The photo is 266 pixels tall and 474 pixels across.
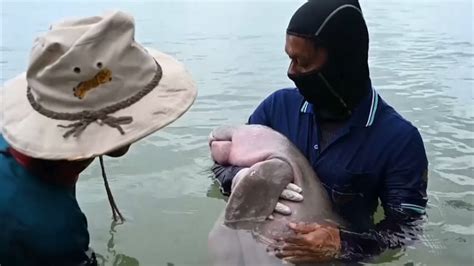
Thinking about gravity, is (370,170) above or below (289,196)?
above

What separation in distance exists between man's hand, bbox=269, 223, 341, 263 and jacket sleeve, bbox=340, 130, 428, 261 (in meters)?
0.11

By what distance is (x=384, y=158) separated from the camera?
3.29 metres

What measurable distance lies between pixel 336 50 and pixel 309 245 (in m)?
1.00

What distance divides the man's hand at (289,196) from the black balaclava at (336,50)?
1.62 ft

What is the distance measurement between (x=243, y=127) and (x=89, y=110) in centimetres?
179

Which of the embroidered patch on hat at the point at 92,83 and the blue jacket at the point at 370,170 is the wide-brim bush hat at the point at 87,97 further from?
the blue jacket at the point at 370,170

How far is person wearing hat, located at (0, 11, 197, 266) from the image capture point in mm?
1975

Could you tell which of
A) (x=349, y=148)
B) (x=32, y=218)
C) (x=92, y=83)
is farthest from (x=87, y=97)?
(x=349, y=148)

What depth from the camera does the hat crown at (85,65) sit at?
77.7 inches

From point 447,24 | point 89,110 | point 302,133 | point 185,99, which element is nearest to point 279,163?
point 302,133

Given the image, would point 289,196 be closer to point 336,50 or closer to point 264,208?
point 264,208

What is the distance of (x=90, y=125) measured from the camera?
201 centimetres

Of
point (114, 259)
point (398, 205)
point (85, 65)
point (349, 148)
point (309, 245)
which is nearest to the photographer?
point (85, 65)

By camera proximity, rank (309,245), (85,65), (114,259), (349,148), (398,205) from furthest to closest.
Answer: (114,259), (349,148), (398,205), (309,245), (85,65)
